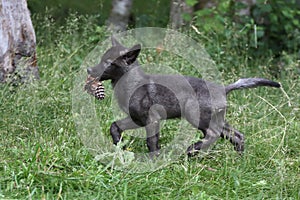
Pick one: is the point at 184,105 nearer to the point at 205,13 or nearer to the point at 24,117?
the point at 24,117

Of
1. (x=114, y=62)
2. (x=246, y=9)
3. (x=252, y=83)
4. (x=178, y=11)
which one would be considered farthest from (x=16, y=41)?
(x=246, y=9)

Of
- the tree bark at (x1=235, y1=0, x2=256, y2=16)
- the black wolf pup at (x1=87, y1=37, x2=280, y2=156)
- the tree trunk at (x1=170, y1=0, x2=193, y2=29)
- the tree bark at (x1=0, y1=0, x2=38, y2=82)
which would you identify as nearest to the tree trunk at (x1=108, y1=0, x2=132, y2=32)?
the tree trunk at (x1=170, y1=0, x2=193, y2=29)

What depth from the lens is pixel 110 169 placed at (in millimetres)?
5070

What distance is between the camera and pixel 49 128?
6.16 m

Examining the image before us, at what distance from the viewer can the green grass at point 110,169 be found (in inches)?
184

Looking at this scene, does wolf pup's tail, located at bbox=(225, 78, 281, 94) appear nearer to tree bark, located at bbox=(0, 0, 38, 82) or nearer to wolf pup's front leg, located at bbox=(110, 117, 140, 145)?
Answer: wolf pup's front leg, located at bbox=(110, 117, 140, 145)

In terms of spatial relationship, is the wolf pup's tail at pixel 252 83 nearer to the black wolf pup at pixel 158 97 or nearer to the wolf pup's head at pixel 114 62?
the black wolf pup at pixel 158 97

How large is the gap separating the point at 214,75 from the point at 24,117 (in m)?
2.71

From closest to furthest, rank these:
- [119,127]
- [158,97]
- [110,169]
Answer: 1. [110,169]
2. [158,97]
3. [119,127]

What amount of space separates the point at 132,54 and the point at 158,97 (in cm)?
47

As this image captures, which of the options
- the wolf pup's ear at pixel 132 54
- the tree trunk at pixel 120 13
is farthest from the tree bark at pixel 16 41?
the tree trunk at pixel 120 13

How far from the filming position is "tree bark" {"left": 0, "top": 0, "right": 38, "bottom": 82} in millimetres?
7184

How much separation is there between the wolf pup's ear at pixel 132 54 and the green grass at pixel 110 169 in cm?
89

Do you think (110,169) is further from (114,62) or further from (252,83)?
(252,83)
